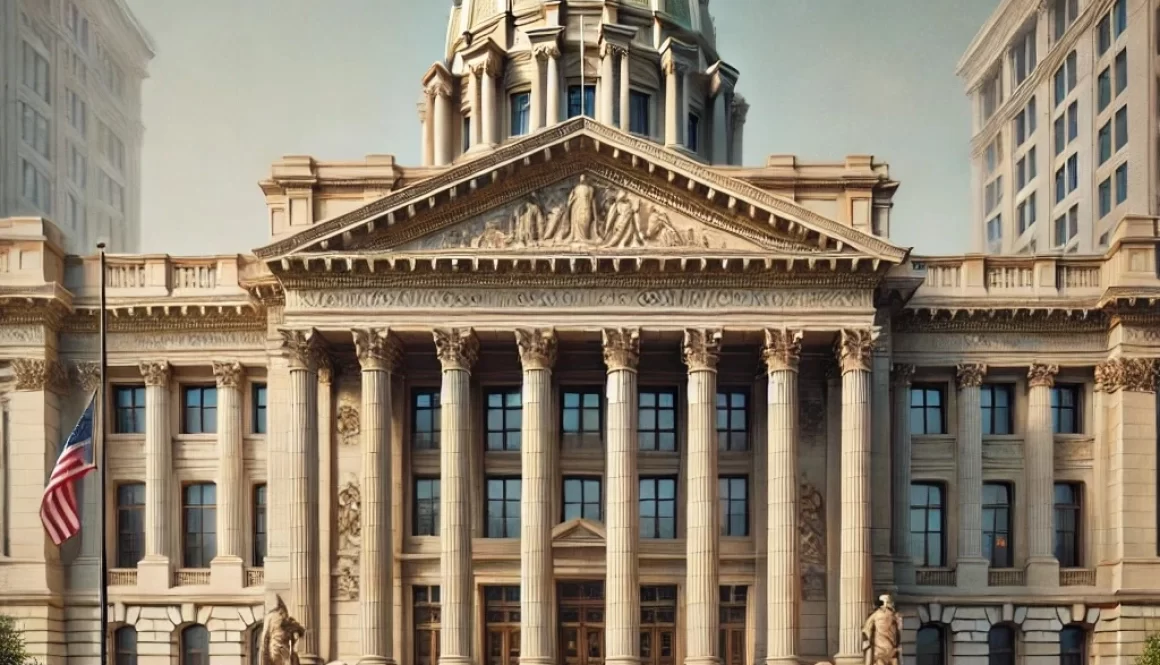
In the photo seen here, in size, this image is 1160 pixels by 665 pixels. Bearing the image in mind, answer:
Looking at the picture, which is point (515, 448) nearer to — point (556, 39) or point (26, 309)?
point (26, 309)

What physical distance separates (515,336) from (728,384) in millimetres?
8258

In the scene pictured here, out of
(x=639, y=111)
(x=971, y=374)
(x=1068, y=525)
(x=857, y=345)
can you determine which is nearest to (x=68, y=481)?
(x=857, y=345)

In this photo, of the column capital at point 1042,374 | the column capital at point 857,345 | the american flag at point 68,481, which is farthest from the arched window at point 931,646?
the american flag at point 68,481

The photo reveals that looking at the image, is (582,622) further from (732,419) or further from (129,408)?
(129,408)

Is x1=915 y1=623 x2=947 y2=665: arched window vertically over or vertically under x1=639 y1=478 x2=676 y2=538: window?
under

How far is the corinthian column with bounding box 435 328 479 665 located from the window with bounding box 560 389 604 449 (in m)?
4.89

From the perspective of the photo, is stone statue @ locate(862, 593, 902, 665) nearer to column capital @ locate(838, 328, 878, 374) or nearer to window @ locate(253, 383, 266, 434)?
column capital @ locate(838, 328, 878, 374)

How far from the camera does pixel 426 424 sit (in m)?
55.8

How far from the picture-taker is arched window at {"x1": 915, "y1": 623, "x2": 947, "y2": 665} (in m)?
55.8

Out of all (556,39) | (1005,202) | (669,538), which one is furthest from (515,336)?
(1005,202)

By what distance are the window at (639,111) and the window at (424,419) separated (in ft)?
64.8

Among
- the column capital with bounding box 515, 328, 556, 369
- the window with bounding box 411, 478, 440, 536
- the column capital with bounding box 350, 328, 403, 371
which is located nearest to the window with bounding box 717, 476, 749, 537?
the column capital with bounding box 515, 328, 556, 369

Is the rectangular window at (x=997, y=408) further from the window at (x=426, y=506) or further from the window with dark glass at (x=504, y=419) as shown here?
the window at (x=426, y=506)

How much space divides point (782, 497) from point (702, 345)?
5.35 m
